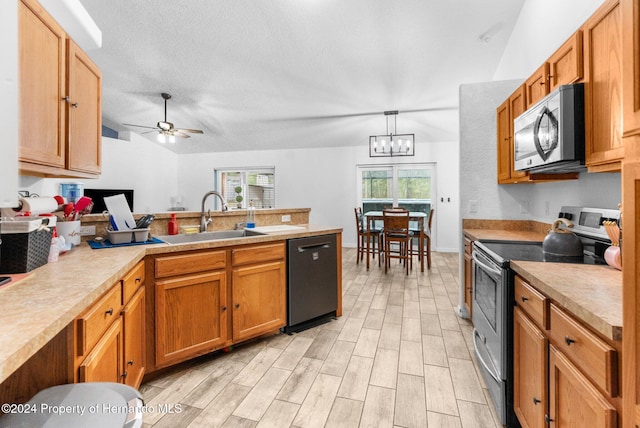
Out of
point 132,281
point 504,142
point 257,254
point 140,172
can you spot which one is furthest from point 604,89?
point 140,172

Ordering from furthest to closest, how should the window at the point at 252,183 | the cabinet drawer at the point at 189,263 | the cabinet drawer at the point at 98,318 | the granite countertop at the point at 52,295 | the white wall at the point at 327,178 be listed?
the window at the point at 252,183 → the white wall at the point at 327,178 → the cabinet drawer at the point at 189,263 → the cabinet drawer at the point at 98,318 → the granite countertop at the point at 52,295

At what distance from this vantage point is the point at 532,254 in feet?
5.26

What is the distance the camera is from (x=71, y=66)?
1.55 m

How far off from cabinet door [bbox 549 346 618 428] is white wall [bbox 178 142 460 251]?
5301 mm

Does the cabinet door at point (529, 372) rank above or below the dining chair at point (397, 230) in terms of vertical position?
below

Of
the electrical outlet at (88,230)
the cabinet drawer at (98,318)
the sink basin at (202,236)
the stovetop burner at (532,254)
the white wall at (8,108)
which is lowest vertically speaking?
the cabinet drawer at (98,318)

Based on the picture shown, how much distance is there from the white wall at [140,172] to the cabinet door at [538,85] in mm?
5686

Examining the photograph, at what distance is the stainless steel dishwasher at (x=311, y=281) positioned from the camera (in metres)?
2.41

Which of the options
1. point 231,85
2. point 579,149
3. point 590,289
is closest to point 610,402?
point 590,289

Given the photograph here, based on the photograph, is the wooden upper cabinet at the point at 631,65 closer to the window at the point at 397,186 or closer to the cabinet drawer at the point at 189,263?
the cabinet drawer at the point at 189,263

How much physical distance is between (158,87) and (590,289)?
16.6 ft

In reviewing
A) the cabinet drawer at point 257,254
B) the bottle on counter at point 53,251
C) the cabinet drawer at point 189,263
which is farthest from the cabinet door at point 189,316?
the bottle on counter at point 53,251

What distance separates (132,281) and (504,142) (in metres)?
2.98

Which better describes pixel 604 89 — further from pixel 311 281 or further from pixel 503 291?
pixel 311 281
